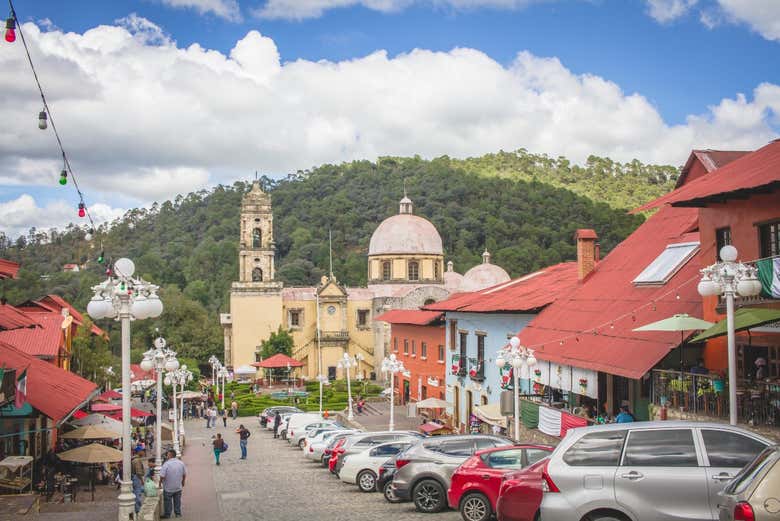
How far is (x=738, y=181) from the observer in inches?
646

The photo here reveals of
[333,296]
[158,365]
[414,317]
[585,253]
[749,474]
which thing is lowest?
[749,474]

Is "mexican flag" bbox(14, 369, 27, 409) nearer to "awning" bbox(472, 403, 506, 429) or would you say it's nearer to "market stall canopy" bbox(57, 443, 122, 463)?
"market stall canopy" bbox(57, 443, 122, 463)

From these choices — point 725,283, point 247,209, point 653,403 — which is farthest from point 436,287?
point 725,283

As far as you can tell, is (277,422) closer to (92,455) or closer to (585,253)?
(585,253)

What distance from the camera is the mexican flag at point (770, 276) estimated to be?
15062 mm

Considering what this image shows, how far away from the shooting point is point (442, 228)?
121188mm

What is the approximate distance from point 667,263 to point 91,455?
15.4 meters

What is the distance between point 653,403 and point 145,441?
2214cm

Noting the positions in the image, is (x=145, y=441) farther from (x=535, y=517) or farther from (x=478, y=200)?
(x=478, y=200)

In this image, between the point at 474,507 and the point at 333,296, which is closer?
the point at 474,507

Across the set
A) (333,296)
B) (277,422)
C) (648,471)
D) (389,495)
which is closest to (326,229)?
(333,296)

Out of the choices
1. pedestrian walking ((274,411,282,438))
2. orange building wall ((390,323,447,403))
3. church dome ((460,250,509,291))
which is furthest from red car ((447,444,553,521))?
church dome ((460,250,509,291))

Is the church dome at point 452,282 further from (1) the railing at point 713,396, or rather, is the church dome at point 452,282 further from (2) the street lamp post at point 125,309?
(2) the street lamp post at point 125,309

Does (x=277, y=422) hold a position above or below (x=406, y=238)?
below
